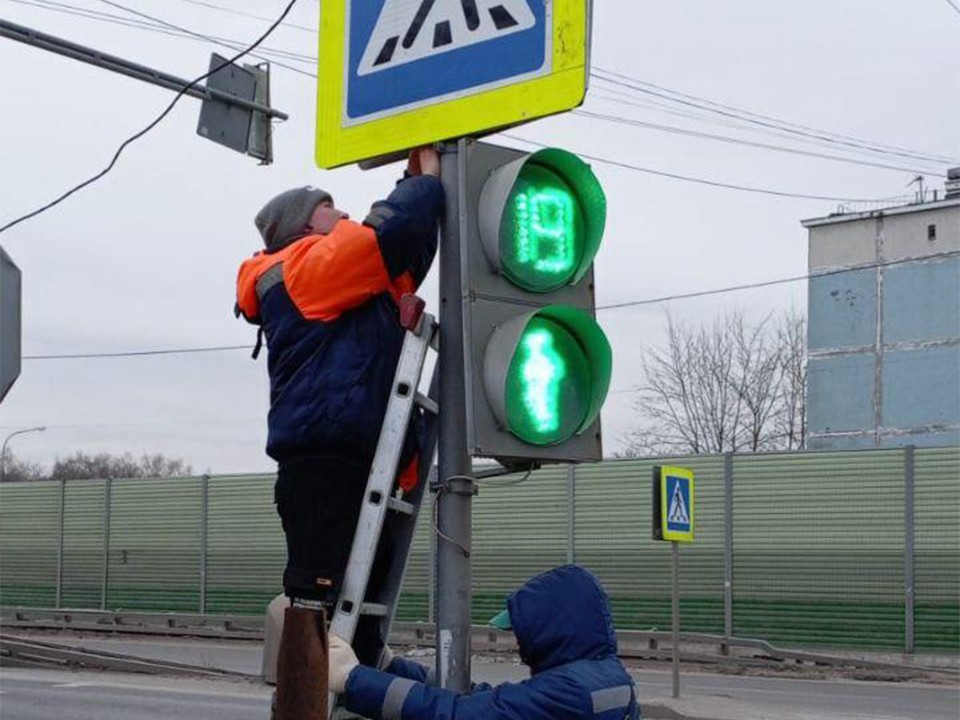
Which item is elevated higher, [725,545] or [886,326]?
[886,326]

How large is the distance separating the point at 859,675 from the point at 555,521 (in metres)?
7.21

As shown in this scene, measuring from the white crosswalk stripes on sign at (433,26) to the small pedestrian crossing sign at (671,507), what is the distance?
518 inches

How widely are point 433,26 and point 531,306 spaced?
0.80 metres

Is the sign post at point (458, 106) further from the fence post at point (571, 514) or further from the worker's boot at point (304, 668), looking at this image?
the fence post at point (571, 514)

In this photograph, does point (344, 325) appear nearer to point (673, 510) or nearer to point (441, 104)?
point (441, 104)

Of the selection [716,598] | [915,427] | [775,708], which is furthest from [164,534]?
[915,427]

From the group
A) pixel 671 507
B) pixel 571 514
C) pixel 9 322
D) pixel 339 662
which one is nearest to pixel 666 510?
pixel 671 507

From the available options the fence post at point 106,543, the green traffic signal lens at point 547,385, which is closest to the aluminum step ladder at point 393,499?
the green traffic signal lens at point 547,385

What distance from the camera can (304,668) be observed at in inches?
134

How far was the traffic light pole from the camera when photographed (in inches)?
146

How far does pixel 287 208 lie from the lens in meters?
3.93

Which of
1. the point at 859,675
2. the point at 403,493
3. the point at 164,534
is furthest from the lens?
the point at 164,534

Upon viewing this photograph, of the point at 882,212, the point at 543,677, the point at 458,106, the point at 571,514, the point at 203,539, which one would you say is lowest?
the point at 203,539

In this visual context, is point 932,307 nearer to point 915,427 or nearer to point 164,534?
point 915,427
